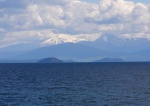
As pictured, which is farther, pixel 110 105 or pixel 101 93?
pixel 101 93

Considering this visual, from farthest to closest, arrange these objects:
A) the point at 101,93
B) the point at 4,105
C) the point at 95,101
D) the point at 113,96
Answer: the point at 101,93 < the point at 113,96 < the point at 95,101 < the point at 4,105

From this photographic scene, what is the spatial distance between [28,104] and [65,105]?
656cm

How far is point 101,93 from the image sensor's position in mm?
87188

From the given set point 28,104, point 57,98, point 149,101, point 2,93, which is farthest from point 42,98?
point 149,101

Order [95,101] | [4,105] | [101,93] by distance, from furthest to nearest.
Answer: [101,93], [95,101], [4,105]

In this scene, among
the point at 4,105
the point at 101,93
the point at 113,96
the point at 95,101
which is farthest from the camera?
the point at 101,93

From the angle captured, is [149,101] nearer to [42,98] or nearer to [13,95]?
[42,98]

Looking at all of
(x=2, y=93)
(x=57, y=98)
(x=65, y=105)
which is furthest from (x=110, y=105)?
(x=2, y=93)

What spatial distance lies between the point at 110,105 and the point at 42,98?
15155 millimetres

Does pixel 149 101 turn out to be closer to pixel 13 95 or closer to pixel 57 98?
pixel 57 98

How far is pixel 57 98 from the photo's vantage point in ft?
258

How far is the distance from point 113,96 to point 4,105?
23.5m

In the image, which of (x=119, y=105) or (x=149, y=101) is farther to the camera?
(x=149, y=101)

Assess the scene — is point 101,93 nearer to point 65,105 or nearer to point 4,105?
point 65,105
